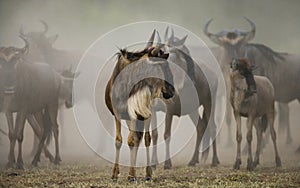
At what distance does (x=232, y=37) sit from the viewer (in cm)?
733

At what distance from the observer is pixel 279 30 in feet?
25.1

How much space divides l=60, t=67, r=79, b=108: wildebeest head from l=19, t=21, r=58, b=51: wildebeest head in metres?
0.45

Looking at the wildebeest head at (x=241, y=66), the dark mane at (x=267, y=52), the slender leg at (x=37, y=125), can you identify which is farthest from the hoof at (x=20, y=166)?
the dark mane at (x=267, y=52)

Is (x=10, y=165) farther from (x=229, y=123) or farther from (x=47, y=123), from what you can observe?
(x=229, y=123)

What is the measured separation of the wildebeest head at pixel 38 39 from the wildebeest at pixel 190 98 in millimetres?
1591

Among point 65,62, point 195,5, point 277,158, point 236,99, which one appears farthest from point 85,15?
point 277,158

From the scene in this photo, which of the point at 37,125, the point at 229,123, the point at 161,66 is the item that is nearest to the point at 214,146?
the point at 229,123

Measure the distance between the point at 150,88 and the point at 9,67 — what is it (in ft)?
6.30

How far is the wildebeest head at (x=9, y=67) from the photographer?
612 cm

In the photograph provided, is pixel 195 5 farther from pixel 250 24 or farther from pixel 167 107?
pixel 167 107

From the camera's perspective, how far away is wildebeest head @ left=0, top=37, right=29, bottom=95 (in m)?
6.12

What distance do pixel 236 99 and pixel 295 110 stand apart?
1.95 meters

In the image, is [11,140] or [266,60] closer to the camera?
[11,140]

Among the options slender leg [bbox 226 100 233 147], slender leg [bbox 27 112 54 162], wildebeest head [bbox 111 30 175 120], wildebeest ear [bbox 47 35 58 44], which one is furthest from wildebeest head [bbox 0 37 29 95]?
slender leg [bbox 226 100 233 147]
